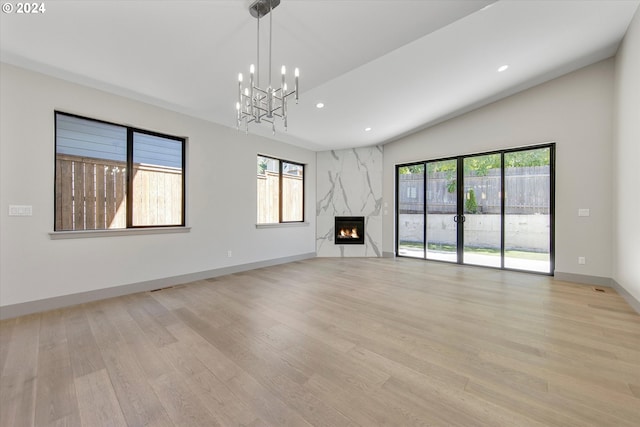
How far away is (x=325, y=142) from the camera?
619cm

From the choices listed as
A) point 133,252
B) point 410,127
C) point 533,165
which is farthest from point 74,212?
point 533,165

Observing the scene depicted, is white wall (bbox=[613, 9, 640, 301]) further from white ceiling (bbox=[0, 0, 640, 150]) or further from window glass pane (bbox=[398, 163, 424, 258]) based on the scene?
window glass pane (bbox=[398, 163, 424, 258])

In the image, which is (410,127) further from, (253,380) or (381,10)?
(253,380)

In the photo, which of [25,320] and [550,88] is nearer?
[25,320]

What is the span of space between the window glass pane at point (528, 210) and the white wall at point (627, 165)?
2.72ft

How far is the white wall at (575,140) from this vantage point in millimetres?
4023

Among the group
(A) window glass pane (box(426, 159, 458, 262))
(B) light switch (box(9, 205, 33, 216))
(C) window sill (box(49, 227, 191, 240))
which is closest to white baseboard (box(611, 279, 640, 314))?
(A) window glass pane (box(426, 159, 458, 262))

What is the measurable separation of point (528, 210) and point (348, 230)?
3.82 meters

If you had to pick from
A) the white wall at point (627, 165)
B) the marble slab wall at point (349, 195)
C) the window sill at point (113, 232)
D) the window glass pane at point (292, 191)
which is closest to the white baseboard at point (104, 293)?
the window sill at point (113, 232)

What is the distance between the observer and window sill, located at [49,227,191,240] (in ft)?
10.2

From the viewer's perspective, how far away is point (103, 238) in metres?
3.45

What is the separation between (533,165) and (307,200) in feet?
15.6

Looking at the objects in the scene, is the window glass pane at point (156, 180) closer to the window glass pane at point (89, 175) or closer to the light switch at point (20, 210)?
the window glass pane at point (89, 175)

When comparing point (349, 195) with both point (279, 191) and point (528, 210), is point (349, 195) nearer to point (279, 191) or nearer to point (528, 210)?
point (279, 191)
